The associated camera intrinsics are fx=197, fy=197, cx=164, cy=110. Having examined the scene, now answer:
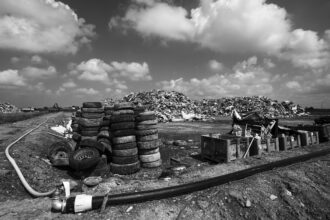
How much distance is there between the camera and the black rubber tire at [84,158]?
19.5 ft

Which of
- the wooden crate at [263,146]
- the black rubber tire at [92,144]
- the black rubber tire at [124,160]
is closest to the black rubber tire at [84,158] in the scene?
the black rubber tire at [92,144]

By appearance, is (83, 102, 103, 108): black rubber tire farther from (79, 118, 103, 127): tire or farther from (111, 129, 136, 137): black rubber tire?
(111, 129, 136, 137): black rubber tire

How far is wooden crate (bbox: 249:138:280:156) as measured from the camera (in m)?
7.17

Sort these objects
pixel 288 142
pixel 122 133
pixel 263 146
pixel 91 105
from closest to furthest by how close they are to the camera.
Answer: pixel 122 133, pixel 263 146, pixel 91 105, pixel 288 142

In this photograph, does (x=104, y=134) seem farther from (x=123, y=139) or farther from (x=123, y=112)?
(x=123, y=112)

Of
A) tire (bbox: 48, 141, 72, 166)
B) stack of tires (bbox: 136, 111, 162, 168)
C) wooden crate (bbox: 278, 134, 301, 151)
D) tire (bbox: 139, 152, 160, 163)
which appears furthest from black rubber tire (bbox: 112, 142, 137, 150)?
wooden crate (bbox: 278, 134, 301, 151)

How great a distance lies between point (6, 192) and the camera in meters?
4.63

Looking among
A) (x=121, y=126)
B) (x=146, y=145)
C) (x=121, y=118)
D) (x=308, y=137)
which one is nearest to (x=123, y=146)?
(x=121, y=126)

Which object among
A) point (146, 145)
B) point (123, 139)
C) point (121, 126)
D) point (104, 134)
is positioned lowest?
point (146, 145)

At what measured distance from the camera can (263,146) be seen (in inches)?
301

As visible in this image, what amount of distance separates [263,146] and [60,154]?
7448mm

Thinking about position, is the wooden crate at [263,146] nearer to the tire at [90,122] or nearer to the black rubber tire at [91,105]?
the tire at [90,122]

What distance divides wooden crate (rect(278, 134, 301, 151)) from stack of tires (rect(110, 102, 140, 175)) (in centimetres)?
583

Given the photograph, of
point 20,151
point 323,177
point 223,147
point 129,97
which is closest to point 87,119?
point 20,151
